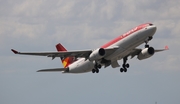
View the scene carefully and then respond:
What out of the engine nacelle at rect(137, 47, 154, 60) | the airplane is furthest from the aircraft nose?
the engine nacelle at rect(137, 47, 154, 60)

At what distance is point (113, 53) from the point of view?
72.0 meters

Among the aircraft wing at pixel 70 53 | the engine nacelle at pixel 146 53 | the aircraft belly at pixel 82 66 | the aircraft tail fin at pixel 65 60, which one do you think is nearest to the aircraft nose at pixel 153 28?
the aircraft wing at pixel 70 53

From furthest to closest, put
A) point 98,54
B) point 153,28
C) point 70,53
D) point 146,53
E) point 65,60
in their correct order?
1. point 65,60
2. point 146,53
3. point 70,53
4. point 98,54
5. point 153,28

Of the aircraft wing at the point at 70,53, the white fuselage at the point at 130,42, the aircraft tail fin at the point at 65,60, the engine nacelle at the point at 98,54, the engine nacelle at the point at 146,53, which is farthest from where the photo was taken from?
the aircraft tail fin at the point at 65,60

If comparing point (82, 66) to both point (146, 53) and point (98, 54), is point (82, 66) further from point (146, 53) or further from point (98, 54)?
point (146, 53)

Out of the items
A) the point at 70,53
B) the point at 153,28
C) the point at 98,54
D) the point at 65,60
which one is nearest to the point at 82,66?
the point at 70,53

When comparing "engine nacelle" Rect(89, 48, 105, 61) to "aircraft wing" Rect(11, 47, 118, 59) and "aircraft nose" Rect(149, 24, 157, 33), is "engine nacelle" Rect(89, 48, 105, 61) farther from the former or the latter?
"aircraft nose" Rect(149, 24, 157, 33)

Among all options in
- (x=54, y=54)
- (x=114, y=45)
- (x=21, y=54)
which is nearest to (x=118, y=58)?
(x=114, y=45)

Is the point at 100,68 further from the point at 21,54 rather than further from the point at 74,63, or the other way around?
the point at 21,54

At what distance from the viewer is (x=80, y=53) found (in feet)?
245

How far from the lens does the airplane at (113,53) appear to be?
6900 cm

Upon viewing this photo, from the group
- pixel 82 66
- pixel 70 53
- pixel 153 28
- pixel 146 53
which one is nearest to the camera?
pixel 153 28

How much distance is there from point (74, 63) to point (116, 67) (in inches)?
282

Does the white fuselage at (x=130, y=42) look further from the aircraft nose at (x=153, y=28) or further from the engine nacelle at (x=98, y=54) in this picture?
the engine nacelle at (x=98, y=54)
